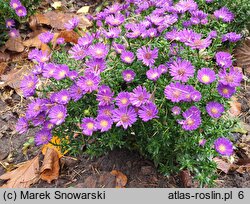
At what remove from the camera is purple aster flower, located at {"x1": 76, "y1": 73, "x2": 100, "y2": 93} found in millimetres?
2166

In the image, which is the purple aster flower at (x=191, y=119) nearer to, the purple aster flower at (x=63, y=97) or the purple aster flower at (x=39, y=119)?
the purple aster flower at (x=63, y=97)

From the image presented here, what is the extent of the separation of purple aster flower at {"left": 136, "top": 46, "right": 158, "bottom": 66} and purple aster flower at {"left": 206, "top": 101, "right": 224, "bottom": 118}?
1.29 feet

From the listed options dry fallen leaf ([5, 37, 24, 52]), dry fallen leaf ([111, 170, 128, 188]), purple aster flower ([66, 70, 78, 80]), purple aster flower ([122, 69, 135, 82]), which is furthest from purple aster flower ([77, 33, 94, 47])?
dry fallen leaf ([5, 37, 24, 52])

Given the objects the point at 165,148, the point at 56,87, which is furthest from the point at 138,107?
the point at 56,87

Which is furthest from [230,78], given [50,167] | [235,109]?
[50,167]

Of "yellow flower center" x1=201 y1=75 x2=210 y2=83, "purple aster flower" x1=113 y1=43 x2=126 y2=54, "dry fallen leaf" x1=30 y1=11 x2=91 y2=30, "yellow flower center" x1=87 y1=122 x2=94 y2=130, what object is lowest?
"dry fallen leaf" x1=30 y1=11 x2=91 y2=30

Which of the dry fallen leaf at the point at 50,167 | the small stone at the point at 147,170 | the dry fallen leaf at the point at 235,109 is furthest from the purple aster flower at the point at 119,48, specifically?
the dry fallen leaf at the point at 235,109

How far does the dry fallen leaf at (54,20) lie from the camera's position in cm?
407

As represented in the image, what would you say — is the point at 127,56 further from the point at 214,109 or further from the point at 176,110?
the point at 214,109

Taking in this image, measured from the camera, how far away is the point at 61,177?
2.78 meters

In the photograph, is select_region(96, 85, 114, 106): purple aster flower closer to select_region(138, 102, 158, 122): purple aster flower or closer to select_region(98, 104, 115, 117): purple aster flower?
select_region(98, 104, 115, 117): purple aster flower

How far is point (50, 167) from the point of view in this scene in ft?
9.04

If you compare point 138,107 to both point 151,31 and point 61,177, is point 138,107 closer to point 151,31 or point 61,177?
point 151,31

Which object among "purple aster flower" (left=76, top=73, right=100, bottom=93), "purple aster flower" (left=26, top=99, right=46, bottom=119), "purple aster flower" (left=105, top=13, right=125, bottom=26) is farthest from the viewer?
"purple aster flower" (left=105, top=13, right=125, bottom=26)
